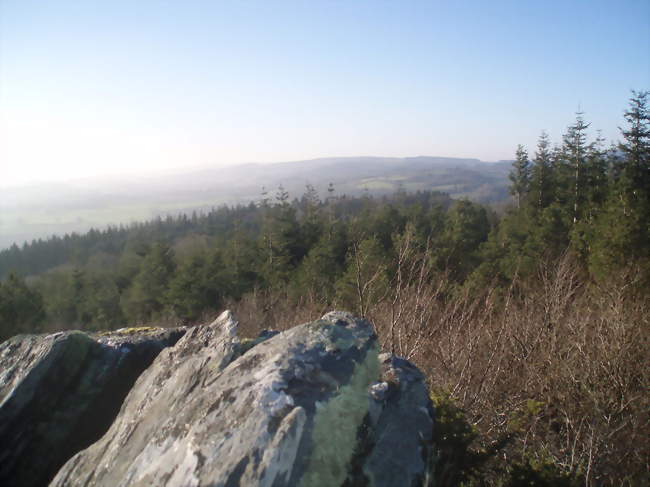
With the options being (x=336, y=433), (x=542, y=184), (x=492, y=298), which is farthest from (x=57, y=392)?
(x=542, y=184)

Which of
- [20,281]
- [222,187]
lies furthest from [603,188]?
[222,187]

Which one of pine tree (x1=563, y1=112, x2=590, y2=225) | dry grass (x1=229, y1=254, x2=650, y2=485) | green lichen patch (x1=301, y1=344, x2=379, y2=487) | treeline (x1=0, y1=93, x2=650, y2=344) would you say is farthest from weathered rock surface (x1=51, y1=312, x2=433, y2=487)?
pine tree (x1=563, y1=112, x2=590, y2=225)

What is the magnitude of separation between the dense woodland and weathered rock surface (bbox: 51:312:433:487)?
2.27ft

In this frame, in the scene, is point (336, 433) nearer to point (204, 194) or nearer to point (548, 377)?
point (548, 377)

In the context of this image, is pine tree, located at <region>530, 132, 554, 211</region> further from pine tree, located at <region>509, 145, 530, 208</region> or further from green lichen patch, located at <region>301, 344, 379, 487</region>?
green lichen patch, located at <region>301, 344, 379, 487</region>

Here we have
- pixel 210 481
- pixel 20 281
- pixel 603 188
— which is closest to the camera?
pixel 210 481

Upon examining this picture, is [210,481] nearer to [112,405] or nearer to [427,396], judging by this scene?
[427,396]

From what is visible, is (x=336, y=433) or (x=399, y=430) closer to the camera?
(x=336, y=433)

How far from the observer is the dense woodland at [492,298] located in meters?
5.82

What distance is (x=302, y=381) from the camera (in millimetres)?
2779

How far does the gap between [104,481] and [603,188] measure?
1088 inches

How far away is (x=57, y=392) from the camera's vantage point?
4234mm

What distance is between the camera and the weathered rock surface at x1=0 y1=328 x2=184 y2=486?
388 centimetres

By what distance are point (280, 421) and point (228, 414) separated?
0.38 metres
